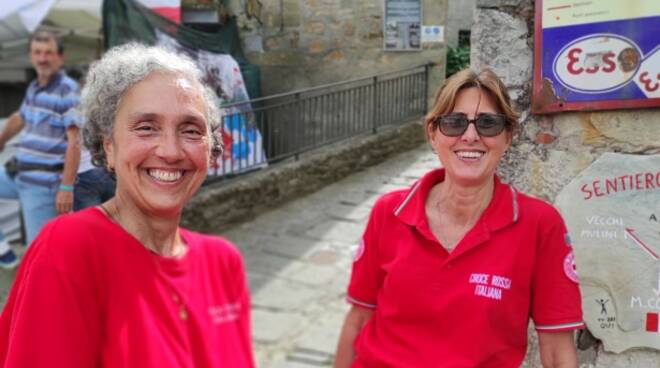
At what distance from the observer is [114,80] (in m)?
1.30

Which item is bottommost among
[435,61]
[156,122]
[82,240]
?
[82,240]

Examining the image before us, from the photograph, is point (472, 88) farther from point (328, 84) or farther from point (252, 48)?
point (252, 48)

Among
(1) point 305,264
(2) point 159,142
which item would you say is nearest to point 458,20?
(2) point 159,142

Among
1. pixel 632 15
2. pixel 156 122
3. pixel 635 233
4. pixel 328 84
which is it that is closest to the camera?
pixel 156 122

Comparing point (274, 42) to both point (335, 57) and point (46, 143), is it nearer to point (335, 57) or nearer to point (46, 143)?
point (335, 57)

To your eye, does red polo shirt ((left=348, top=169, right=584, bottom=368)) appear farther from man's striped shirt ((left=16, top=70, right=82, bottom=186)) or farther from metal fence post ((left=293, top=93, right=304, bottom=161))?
man's striped shirt ((left=16, top=70, right=82, bottom=186))

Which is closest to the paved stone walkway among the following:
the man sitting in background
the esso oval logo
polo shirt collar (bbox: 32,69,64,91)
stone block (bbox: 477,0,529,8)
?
stone block (bbox: 477,0,529,8)

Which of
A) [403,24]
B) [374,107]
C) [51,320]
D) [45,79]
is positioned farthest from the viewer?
[45,79]

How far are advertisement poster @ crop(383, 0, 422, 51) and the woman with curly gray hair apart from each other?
0.79 metres

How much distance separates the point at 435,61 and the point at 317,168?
1765 mm

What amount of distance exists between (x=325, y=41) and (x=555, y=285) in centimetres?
114

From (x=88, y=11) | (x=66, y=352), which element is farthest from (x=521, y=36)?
(x=88, y=11)

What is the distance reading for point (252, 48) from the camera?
7.89 feet

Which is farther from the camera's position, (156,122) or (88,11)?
(88,11)
